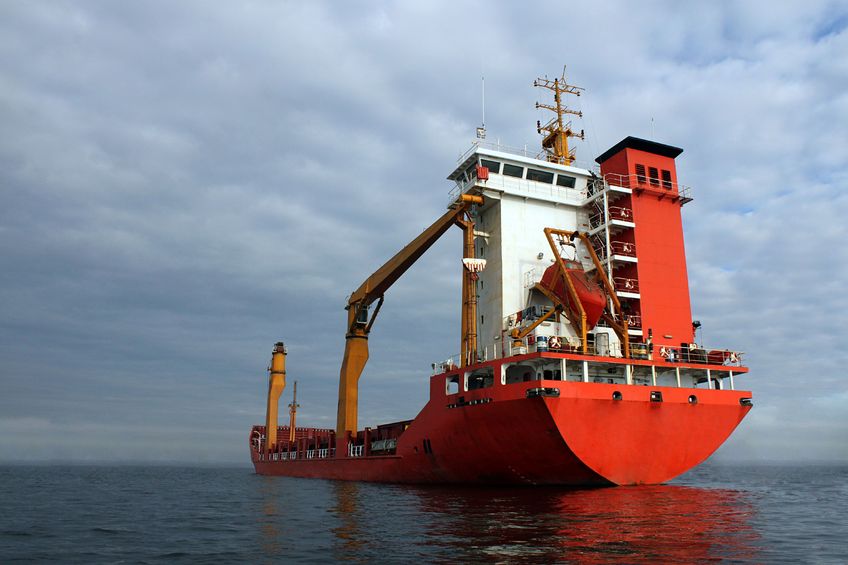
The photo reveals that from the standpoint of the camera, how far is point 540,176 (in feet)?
98.5

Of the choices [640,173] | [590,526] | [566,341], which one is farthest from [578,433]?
[640,173]

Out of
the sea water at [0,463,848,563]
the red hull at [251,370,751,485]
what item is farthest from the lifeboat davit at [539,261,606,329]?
the sea water at [0,463,848,563]

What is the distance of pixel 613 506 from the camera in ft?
58.0

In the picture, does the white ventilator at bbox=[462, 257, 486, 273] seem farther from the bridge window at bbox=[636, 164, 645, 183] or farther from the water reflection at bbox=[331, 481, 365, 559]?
the water reflection at bbox=[331, 481, 365, 559]

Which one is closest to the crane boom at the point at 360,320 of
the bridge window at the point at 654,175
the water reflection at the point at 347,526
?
the bridge window at the point at 654,175

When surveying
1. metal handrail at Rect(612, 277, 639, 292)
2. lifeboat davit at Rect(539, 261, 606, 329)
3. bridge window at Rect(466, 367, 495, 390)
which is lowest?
bridge window at Rect(466, 367, 495, 390)

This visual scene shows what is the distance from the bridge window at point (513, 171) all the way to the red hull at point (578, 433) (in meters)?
10.9

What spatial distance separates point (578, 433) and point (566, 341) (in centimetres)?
426

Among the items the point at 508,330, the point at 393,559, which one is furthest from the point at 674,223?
the point at 393,559

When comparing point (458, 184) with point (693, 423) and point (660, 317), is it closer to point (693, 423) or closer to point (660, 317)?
point (660, 317)

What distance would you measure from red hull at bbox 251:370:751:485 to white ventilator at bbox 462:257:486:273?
550 centimetres

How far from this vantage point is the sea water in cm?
1170

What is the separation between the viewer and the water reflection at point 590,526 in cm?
1147

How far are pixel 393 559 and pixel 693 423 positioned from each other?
53.1 ft
